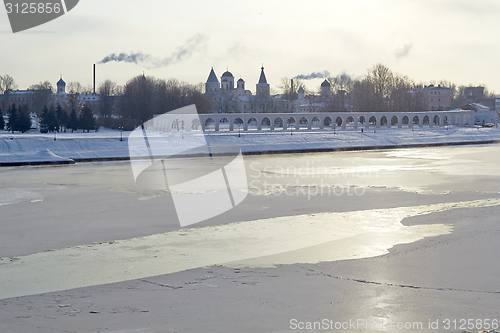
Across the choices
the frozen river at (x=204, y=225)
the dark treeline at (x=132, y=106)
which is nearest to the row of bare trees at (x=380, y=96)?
the dark treeline at (x=132, y=106)

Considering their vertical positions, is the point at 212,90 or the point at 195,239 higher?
the point at 212,90

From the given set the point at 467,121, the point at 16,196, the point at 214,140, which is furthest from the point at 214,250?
the point at 467,121

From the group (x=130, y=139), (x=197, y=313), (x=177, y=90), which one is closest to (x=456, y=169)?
(x=197, y=313)

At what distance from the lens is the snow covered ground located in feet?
134

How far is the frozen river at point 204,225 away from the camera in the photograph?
33.3 feet

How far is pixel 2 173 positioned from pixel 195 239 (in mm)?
20936

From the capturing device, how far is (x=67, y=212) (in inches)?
627

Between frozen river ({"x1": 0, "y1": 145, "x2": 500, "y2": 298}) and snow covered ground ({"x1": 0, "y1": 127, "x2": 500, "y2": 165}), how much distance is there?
17039 mm

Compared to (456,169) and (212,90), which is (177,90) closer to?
(212,90)

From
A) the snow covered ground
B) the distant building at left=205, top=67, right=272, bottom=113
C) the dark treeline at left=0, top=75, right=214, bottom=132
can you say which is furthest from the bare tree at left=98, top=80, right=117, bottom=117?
the snow covered ground

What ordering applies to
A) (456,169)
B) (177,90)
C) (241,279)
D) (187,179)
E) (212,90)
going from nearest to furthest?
1. (241,279)
2. (187,179)
3. (456,169)
4. (177,90)
5. (212,90)

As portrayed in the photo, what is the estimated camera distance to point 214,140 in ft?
176

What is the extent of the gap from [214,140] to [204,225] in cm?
4005

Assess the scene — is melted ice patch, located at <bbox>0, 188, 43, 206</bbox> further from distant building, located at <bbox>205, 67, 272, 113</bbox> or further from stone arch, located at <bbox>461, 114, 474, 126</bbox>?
distant building, located at <bbox>205, 67, 272, 113</bbox>
